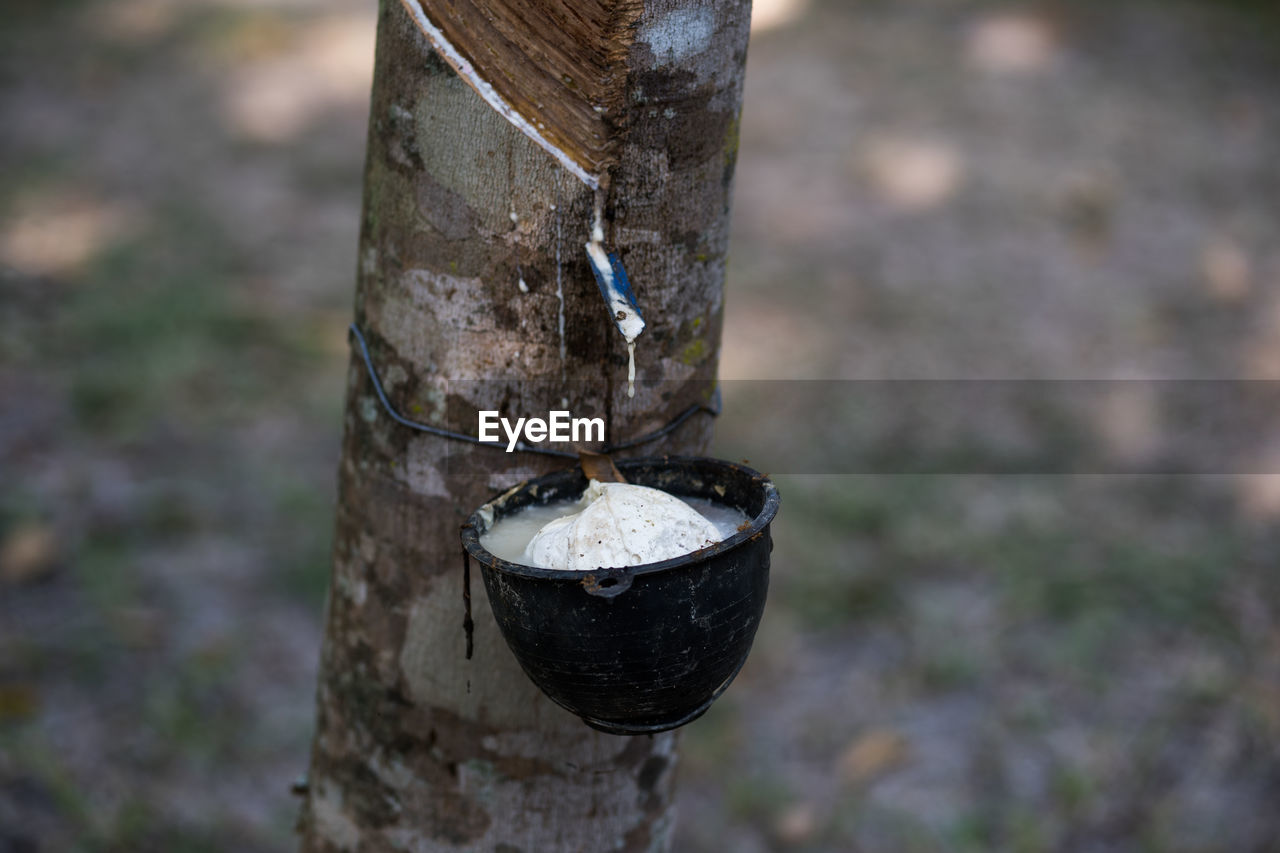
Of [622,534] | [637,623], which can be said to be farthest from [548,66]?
[637,623]

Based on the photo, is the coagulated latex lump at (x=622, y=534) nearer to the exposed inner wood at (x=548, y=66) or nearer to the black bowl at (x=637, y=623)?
the black bowl at (x=637, y=623)

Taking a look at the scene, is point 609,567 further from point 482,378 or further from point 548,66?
point 548,66

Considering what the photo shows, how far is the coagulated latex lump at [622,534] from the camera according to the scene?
4.24ft

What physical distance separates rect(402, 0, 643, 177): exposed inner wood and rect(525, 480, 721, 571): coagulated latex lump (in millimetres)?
400

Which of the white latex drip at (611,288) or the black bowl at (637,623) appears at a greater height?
the white latex drip at (611,288)

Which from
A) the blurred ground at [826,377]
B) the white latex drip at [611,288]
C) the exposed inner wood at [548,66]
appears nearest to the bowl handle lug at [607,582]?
the white latex drip at [611,288]

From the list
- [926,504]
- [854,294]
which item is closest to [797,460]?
[926,504]

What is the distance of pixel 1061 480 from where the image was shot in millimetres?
4023

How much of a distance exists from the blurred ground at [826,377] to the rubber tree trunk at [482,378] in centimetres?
129

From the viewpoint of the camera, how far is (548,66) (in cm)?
135

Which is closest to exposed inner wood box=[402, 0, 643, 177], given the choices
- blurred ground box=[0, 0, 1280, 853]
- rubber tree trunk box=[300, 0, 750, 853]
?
rubber tree trunk box=[300, 0, 750, 853]

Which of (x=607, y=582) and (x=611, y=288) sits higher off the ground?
(x=611, y=288)

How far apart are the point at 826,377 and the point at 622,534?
3413 millimetres

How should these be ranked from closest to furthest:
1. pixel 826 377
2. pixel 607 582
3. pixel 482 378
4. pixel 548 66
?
pixel 607 582 < pixel 548 66 < pixel 482 378 < pixel 826 377
